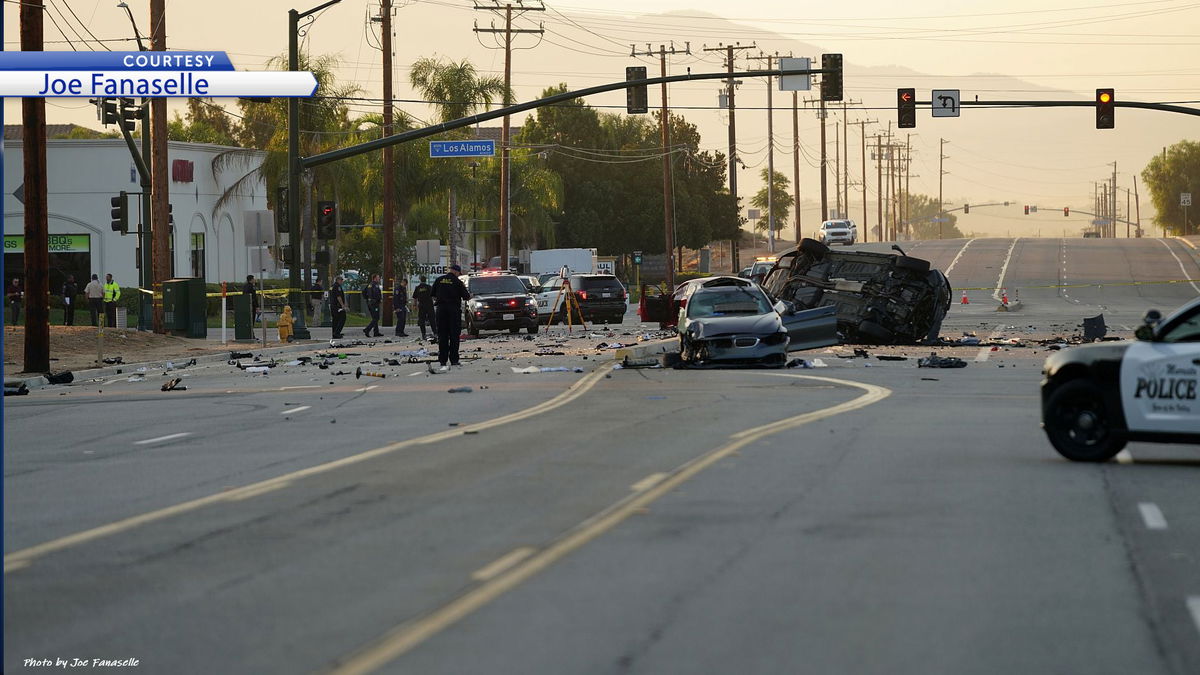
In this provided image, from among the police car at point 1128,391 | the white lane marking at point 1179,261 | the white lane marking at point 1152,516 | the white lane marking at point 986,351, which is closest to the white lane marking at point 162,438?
the police car at point 1128,391

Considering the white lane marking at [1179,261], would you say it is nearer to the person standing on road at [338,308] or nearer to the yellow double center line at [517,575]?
the person standing on road at [338,308]

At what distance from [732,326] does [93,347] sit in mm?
17607

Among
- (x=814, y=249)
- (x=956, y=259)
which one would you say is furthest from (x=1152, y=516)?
(x=956, y=259)

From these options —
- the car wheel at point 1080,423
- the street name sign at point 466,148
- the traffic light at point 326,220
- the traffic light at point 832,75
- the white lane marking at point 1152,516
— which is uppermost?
the traffic light at point 832,75

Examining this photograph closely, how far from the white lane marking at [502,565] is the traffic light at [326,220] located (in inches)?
1592

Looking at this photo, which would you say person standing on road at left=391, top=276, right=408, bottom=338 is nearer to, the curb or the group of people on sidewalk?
the curb

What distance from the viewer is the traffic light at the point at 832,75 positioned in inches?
1693

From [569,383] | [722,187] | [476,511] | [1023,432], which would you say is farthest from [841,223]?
[476,511]

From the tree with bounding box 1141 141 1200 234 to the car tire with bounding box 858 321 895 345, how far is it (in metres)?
161

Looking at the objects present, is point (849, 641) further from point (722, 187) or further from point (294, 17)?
point (722, 187)

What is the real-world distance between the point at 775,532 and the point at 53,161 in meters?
68.6

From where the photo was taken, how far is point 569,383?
26.5 meters

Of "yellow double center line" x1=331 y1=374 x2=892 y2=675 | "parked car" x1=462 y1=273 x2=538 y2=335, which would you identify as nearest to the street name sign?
"parked car" x1=462 y1=273 x2=538 y2=335

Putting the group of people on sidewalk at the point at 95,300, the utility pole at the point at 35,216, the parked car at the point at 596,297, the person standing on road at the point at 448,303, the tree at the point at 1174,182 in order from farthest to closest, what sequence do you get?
the tree at the point at 1174,182, the parked car at the point at 596,297, the group of people on sidewalk at the point at 95,300, the person standing on road at the point at 448,303, the utility pole at the point at 35,216
